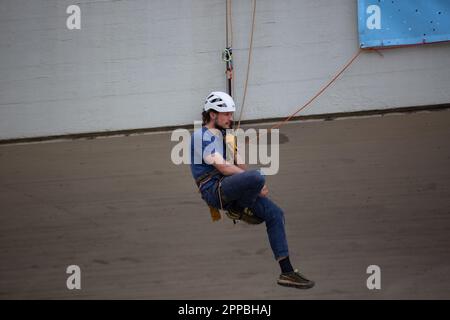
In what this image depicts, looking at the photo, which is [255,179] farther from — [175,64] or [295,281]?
[175,64]

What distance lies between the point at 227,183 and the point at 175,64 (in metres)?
4.70

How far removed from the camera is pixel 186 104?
1018 centimetres

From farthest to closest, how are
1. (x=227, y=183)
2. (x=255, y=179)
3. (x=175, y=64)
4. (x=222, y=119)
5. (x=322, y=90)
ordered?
(x=175, y=64) → (x=322, y=90) → (x=222, y=119) → (x=227, y=183) → (x=255, y=179)

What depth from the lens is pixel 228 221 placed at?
973cm

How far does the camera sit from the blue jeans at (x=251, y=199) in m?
5.77

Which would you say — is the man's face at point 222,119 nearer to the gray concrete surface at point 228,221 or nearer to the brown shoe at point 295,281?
the brown shoe at point 295,281

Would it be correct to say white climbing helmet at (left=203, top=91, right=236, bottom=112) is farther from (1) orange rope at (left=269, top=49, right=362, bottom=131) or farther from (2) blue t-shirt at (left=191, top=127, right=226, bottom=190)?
(1) orange rope at (left=269, top=49, right=362, bottom=131)

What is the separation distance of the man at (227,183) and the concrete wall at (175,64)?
4014 mm

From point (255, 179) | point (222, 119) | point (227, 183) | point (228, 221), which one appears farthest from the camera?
point (228, 221)

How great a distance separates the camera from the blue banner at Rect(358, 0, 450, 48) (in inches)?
381

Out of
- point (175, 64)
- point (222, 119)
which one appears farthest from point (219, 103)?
point (175, 64)

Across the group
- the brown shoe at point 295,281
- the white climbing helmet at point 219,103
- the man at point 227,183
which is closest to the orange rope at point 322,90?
the man at point 227,183

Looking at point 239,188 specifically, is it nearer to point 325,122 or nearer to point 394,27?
point 325,122

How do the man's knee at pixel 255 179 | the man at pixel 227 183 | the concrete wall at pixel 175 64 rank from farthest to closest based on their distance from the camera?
the concrete wall at pixel 175 64, the man at pixel 227 183, the man's knee at pixel 255 179
